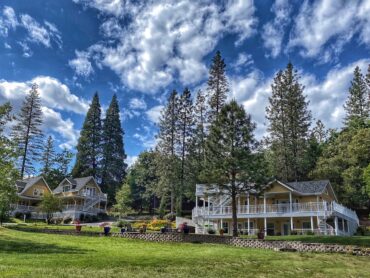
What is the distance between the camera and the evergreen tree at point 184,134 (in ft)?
159

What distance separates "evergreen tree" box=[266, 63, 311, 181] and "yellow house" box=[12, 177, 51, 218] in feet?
111

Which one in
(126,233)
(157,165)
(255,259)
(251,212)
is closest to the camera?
(255,259)

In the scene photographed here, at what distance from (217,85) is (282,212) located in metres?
23.7

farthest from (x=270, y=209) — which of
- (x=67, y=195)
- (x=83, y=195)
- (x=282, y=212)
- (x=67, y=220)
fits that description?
(x=67, y=195)

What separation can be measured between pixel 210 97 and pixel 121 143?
23540 millimetres

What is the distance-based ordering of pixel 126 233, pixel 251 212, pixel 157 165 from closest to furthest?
pixel 126 233 → pixel 251 212 → pixel 157 165

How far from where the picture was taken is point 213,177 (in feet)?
100.0

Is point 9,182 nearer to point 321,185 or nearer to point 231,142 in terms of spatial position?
point 231,142

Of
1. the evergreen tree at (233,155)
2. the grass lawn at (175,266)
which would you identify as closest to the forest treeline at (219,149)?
the evergreen tree at (233,155)

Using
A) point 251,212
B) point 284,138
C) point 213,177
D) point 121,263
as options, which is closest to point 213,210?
point 251,212

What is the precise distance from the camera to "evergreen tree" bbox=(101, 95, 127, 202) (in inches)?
2527

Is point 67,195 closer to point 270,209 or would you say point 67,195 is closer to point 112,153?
point 112,153

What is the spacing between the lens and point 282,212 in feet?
112

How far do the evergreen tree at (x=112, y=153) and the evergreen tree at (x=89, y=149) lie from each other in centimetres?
104
